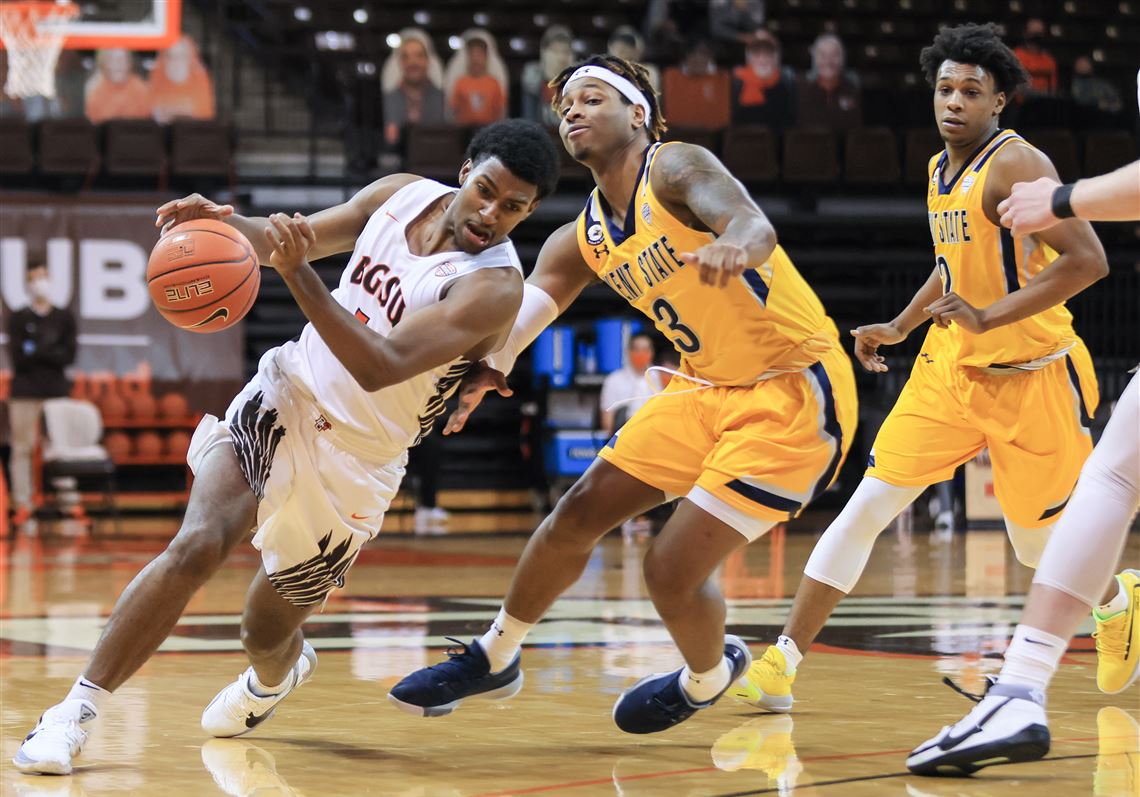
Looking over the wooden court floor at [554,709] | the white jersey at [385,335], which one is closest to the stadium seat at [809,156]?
the wooden court floor at [554,709]

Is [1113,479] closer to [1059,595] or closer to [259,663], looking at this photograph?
[1059,595]

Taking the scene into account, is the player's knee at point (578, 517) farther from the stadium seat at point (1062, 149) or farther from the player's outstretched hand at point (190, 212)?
the stadium seat at point (1062, 149)

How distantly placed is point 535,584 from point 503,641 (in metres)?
0.18

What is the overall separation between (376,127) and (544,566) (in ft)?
38.7

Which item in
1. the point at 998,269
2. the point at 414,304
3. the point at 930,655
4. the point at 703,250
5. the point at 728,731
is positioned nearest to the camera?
the point at 703,250

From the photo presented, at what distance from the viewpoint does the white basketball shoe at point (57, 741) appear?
11.4 ft

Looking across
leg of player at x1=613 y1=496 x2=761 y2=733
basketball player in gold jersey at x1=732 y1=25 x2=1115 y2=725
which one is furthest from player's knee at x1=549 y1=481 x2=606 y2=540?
basketball player in gold jersey at x1=732 y1=25 x2=1115 y2=725

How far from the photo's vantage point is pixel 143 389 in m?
13.5

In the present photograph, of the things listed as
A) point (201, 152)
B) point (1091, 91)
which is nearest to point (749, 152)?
point (1091, 91)

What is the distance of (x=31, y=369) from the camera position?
12875 mm

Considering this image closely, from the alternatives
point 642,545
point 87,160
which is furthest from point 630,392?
point 87,160

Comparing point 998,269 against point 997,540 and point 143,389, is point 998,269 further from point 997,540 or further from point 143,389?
point 143,389

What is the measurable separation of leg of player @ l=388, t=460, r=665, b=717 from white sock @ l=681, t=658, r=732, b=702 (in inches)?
15.9

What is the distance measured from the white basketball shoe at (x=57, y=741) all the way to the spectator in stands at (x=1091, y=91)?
1398 centimetres
